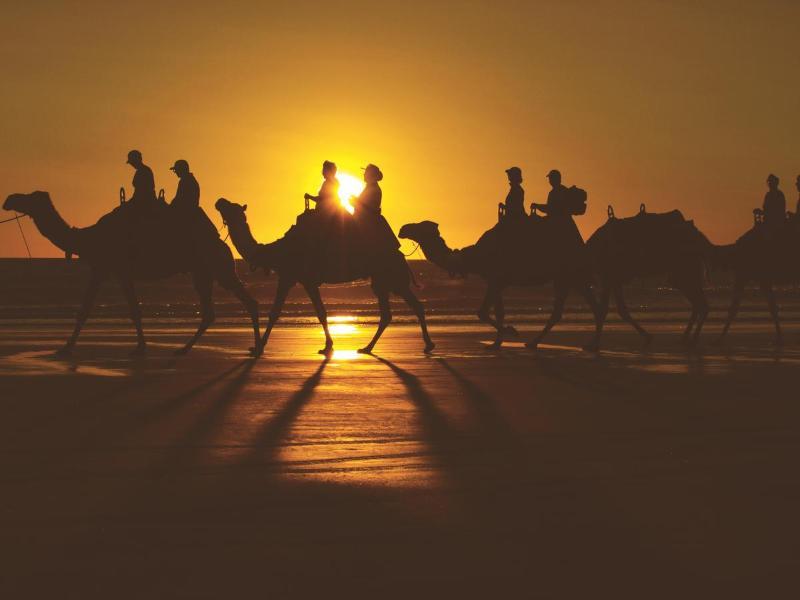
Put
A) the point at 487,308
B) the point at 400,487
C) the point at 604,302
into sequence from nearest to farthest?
the point at 400,487, the point at 487,308, the point at 604,302

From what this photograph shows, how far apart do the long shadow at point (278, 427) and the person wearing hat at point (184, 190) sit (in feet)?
20.9

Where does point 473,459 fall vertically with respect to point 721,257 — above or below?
below

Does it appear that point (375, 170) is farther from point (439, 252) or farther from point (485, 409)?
point (485, 409)

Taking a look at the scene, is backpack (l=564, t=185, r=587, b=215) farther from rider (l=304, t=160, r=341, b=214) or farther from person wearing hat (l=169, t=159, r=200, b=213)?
person wearing hat (l=169, t=159, r=200, b=213)

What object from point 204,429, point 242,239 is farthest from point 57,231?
point 204,429

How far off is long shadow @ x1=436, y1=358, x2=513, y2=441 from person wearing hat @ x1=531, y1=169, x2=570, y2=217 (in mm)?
5937

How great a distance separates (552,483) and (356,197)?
13.2 m

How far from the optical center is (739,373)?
15477mm

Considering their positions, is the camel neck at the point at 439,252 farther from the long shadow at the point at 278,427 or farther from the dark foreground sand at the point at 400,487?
the long shadow at the point at 278,427

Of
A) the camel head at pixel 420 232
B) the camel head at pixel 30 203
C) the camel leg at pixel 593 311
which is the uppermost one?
the camel head at pixel 30 203

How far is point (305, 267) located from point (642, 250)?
19.6 ft

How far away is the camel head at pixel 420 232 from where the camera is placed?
72.7 feet

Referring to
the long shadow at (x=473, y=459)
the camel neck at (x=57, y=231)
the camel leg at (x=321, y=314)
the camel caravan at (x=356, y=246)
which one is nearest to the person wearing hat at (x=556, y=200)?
the camel caravan at (x=356, y=246)

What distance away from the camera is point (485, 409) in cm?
1145
